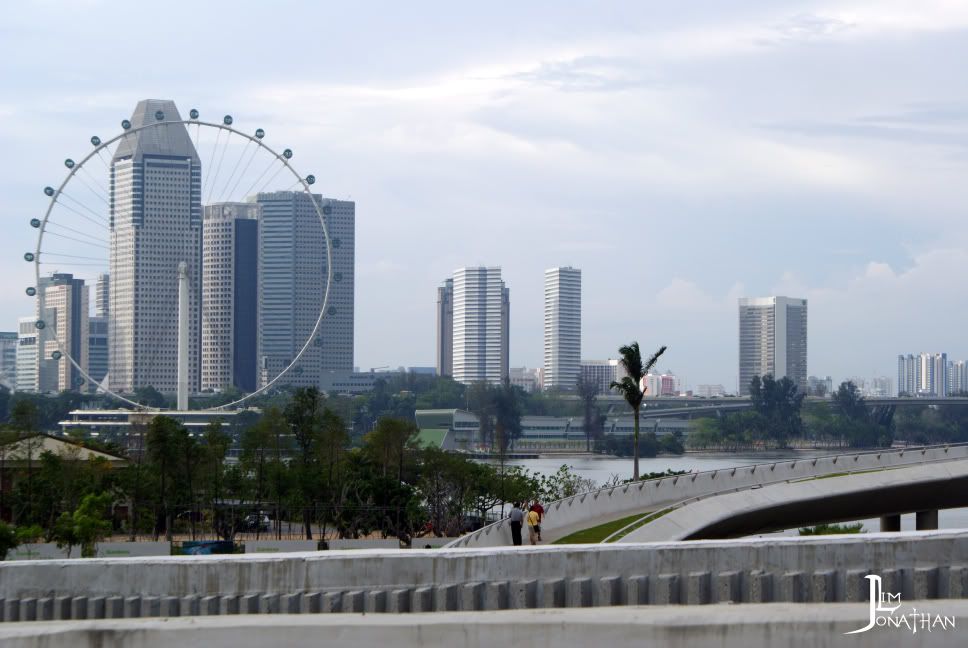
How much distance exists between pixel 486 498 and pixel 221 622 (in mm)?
51890

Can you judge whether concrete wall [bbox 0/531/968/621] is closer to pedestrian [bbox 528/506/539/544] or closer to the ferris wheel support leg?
pedestrian [bbox 528/506/539/544]

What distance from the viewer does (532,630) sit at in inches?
648

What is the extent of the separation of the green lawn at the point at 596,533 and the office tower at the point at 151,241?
136814mm

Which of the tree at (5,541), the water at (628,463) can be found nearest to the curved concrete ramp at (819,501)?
the tree at (5,541)

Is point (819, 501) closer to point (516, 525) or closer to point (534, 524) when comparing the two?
point (534, 524)

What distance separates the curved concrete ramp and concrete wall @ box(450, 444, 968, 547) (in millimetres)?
1407

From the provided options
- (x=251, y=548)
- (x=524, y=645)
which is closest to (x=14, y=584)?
(x=524, y=645)

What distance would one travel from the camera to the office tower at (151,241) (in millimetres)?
177000

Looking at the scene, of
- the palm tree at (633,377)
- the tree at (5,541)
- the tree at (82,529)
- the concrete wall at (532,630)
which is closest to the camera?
the concrete wall at (532,630)

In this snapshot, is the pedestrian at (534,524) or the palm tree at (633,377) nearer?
the pedestrian at (534,524)

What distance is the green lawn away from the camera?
3547 centimetres

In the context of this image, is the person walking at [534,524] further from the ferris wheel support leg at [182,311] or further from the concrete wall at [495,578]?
the ferris wheel support leg at [182,311]

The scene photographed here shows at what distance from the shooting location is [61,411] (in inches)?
7293

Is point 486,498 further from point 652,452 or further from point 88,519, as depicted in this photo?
point 652,452
